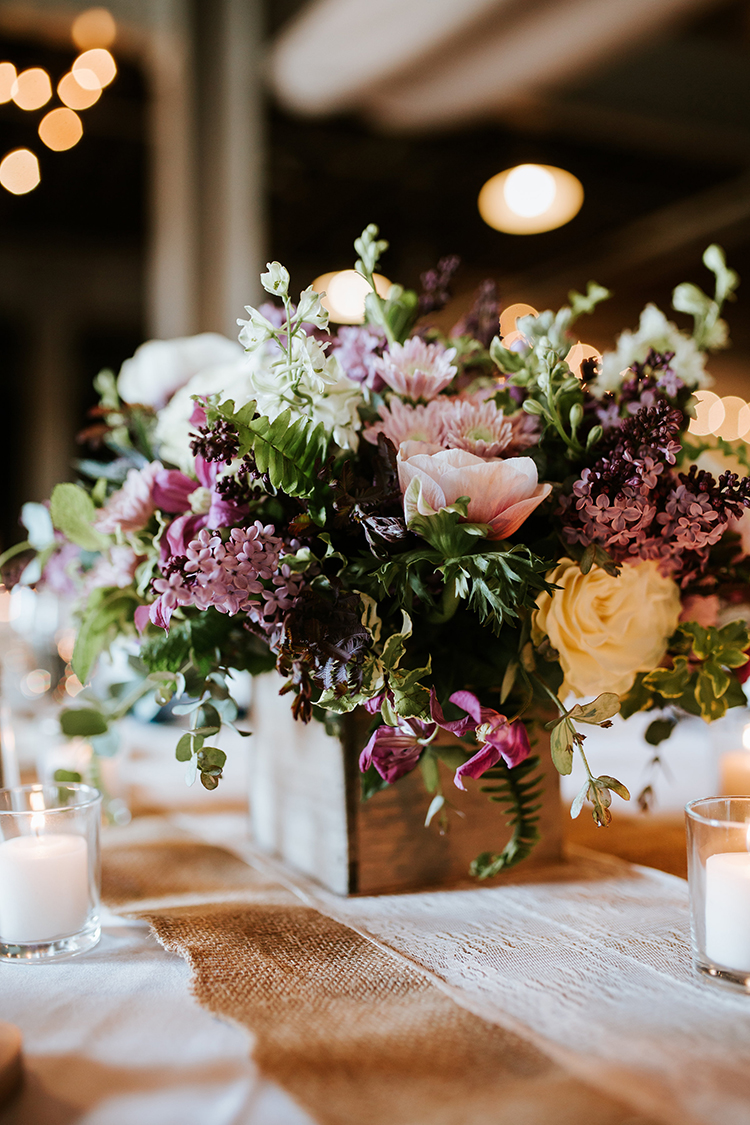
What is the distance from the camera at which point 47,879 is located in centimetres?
60

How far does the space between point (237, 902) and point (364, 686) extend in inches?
9.7

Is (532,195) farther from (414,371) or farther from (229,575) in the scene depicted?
(229,575)

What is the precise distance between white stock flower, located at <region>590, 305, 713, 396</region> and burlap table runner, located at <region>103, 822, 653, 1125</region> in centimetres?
49

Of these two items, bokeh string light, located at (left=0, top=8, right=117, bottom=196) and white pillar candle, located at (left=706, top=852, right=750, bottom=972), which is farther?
bokeh string light, located at (left=0, top=8, right=117, bottom=196)

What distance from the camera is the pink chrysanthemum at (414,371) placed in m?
0.64

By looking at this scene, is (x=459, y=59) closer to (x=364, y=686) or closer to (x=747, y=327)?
(x=364, y=686)

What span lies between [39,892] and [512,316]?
1.80 ft

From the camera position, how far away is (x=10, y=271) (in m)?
6.22

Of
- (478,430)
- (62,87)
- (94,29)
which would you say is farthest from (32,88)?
(94,29)

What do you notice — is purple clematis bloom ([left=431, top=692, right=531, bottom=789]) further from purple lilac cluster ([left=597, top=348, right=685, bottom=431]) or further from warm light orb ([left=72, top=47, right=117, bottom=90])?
warm light orb ([left=72, top=47, right=117, bottom=90])

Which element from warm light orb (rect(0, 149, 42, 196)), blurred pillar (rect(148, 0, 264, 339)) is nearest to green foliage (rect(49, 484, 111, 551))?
warm light orb (rect(0, 149, 42, 196))

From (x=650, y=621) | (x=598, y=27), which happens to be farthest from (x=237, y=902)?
(x=598, y=27)

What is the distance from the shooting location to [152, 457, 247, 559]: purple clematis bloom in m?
0.61

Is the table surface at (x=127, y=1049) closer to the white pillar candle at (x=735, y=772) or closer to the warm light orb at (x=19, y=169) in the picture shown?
the white pillar candle at (x=735, y=772)
